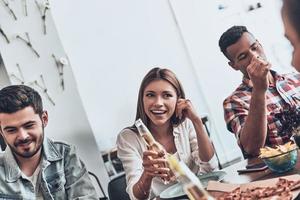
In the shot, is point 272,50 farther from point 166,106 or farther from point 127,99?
point 166,106

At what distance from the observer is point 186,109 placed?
1.80 meters

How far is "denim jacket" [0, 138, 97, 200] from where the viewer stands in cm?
170

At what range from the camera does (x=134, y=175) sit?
167 cm

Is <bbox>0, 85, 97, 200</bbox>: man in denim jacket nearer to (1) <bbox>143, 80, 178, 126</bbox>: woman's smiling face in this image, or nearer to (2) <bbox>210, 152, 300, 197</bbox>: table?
(1) <bbox>143, 80, 178, 126</bbox>: woman's smiling face

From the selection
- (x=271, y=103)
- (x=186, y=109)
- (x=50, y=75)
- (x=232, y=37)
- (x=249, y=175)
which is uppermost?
(x=50, y=75)

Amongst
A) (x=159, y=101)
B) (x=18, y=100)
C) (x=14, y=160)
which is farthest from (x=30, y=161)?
(x=159, y=101)

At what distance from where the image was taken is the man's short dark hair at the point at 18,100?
167cm

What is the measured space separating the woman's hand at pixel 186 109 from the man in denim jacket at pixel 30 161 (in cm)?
55

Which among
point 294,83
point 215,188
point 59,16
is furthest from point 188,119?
point 59,16

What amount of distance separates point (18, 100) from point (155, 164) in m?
0.75

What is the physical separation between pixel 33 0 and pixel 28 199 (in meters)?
1.31

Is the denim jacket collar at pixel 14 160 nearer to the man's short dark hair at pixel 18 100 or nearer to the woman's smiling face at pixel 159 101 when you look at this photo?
the man's short dark hair at pixel 18 100

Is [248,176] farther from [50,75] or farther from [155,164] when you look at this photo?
[50,75]

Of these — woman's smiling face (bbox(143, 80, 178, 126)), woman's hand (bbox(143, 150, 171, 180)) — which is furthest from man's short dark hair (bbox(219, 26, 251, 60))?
woman's hand (bbox(143, 150, 171, 180))
